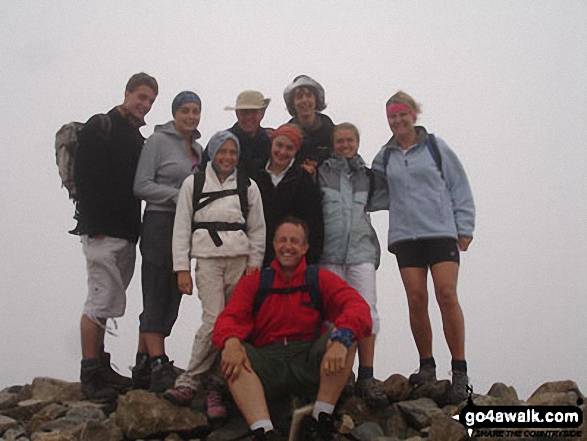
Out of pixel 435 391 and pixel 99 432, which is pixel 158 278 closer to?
pixel 99 432

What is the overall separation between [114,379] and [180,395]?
161cm

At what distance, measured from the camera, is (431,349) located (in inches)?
295

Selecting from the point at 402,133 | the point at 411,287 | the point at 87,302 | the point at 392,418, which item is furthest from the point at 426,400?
the point at 87,302

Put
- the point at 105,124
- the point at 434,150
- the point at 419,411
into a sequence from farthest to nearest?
1. the point at 434,150
2. the point at 105,124
3. the point at 419,411

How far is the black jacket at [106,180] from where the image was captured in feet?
23.9

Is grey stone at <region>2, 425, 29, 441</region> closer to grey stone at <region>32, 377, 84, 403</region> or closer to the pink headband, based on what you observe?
grey stone at <region>32, 377, 84, 403</region>

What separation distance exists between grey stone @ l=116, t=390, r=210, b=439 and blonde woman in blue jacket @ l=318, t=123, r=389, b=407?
1.91 meters

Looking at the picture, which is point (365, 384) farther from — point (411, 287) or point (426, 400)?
point (411, 287)

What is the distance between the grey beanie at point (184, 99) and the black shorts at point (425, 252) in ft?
10.1

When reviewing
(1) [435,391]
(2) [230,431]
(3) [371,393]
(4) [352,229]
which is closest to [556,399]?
(1) [435,391]

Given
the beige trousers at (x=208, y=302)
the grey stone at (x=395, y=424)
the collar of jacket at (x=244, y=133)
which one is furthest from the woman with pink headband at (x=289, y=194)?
the grey stone at (x=395, y=424)

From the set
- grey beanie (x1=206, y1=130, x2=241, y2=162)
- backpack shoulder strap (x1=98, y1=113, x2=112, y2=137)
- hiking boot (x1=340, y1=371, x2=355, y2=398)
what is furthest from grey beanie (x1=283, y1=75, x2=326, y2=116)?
hiking boot (x1=340, y1=371, x2=355, y2=398)

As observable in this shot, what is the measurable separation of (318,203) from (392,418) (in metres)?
2.64

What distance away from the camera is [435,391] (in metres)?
7.23
